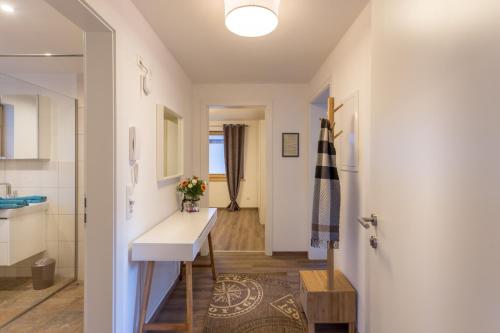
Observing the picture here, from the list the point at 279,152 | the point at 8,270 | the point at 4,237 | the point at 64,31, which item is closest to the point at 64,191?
the point at 4,237

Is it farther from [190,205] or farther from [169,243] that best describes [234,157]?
[169,243]

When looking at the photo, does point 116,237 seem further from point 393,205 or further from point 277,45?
point 277,45

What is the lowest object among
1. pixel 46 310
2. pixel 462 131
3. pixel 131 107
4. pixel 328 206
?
pixel 46 310

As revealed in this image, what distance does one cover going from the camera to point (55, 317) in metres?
2.19

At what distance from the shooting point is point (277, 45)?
2.34 metres

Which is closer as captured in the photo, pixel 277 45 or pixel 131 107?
pixel 131 107

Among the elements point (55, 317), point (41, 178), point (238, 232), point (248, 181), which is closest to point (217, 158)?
point (248, 181)

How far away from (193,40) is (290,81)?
156cm

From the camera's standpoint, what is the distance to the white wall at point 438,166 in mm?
623

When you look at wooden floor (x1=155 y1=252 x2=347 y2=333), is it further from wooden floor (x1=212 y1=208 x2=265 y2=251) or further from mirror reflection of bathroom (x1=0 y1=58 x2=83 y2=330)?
mirror reflection of bathroom (x1=0 y1=58 x2=83 y2=330)

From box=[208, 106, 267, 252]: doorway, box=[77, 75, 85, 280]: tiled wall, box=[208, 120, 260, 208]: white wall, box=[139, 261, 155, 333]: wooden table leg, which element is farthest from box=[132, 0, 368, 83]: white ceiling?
box=[208, 120, 260, 208]: white wall

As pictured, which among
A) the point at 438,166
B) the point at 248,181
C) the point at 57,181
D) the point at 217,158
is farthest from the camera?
the point at 217,158

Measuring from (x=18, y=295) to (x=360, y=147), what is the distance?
333 cm

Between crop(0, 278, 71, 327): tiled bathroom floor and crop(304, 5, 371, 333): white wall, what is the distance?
9.07 feet
